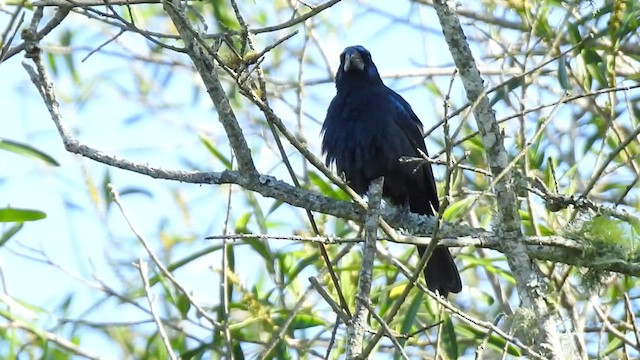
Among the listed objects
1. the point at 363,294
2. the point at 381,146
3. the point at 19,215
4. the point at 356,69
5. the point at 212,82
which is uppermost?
the point at 356,69

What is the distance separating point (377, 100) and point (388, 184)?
1.68 feet

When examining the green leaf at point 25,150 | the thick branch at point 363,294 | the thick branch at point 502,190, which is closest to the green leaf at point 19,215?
the green leaf at point 25,150

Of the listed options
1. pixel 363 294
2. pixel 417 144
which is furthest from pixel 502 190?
pixel 417 144

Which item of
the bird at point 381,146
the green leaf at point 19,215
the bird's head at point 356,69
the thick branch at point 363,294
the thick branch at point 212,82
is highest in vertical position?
the bird's head at point 356,69

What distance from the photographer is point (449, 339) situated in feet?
16.7

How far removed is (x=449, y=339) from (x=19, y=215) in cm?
217

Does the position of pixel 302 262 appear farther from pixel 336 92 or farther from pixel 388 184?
pixel 336 92

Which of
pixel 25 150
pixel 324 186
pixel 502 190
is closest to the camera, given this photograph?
pixel 502 190

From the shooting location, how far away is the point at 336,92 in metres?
6.09

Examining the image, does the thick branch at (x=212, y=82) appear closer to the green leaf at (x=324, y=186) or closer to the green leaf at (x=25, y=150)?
the green leaf at (x=25, y=150)

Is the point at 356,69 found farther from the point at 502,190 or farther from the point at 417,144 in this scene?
the point at 502,190

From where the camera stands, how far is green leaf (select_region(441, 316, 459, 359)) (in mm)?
5023

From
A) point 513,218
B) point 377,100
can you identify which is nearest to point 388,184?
point 377,100

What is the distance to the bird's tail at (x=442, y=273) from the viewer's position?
571cm
